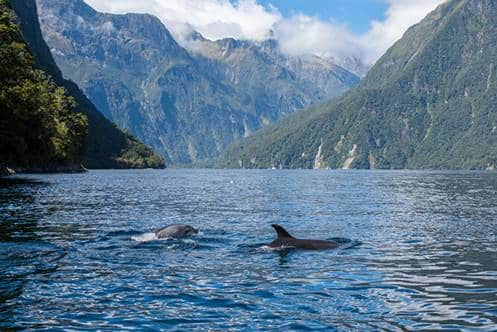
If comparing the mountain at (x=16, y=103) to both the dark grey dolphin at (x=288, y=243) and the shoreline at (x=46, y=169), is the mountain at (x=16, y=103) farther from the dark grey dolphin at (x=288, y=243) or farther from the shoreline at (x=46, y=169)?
the dark grey dolphin at (x=288, y=243)

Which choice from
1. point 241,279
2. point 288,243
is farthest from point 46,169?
point 241,279

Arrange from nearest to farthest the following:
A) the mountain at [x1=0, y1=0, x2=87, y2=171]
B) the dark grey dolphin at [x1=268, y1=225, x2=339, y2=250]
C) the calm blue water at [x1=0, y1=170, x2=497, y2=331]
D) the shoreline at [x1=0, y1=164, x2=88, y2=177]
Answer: the calm blue water at [x1=0, y1=170, x2=497, y2=331], the dark grey dolphin at [x1=268, y1=225, x2=339, y2=250], the mountain at [x1=0, y1=0, x2=87, y2=171], the shoreline at [x1=0, y1=164, x2=88, y2=177]

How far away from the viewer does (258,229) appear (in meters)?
34.9

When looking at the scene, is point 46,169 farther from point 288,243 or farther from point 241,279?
point 241,279

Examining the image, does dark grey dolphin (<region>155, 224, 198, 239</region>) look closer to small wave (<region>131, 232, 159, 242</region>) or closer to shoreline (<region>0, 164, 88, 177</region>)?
small wave (<region>131, 232, 159, 242</region>)

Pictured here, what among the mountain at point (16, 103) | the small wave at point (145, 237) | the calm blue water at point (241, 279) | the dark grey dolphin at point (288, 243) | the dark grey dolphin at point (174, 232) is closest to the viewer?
the calm blue water at point (241, 279)

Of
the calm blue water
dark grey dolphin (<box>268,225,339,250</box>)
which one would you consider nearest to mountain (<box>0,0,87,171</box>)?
the calm blue water

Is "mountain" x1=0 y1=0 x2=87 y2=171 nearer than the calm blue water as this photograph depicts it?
No

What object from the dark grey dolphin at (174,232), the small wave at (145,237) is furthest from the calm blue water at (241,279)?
the dark grey dolphin at (174,232)

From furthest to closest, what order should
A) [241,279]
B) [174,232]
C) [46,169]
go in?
1. [46,169]
2. [174,232]
3. [241,279]

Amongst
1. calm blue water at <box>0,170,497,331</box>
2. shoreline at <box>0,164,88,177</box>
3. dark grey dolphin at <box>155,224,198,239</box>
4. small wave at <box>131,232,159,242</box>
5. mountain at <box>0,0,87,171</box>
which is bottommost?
calm blue water at <box>0,170,497,331</box>

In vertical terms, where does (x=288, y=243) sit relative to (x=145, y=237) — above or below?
above

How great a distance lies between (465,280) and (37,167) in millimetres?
155272

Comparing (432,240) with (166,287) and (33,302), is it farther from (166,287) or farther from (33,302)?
(33,302)
